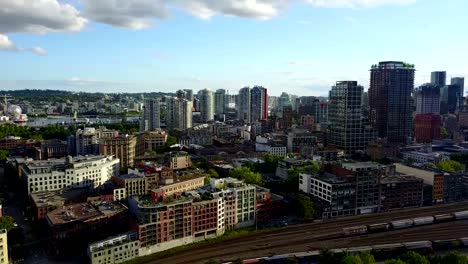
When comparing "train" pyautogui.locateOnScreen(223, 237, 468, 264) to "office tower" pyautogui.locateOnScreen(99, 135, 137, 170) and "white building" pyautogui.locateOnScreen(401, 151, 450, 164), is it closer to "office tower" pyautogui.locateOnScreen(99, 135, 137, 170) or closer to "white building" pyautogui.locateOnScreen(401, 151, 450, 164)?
"white building" pyautogui.locateOnScreen(401, 151, 450, 164)

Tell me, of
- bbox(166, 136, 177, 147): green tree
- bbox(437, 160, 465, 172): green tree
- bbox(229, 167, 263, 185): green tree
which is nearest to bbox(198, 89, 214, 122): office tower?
Answer: bbox(166, 136, 177, 147): green tree

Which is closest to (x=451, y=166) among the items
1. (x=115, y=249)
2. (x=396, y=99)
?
(x=396, y=99)

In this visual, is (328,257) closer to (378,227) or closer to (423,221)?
(378,227)

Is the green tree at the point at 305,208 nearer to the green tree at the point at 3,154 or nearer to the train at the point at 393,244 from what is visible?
the train at the point at 393,244

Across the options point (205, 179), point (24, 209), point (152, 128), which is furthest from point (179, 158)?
point (152, 128)

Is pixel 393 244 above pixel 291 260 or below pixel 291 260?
below

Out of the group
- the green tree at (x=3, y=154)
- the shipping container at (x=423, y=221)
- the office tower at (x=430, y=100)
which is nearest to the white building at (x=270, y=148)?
the shipping container at (x=423, y=221)
